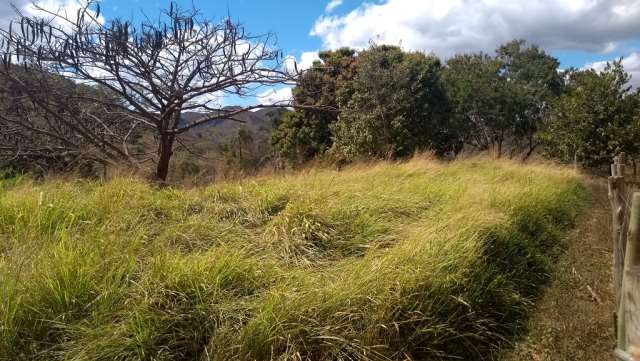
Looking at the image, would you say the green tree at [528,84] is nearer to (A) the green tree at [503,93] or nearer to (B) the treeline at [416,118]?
(A) the green tree at [503,93]

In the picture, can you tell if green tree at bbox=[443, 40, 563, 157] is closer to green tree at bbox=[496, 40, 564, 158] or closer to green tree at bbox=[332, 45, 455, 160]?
green tree at bbox=[496, 40, 564, 158]

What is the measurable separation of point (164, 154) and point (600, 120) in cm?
1602

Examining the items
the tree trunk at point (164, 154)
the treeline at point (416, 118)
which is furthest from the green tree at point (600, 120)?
the tree trunk at point (164, 154)

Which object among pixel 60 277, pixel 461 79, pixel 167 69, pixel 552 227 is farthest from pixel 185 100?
pixel 461 79

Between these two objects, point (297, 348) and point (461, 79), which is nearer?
point (297, 348)

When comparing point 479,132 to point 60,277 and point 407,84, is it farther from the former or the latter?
point 60,277

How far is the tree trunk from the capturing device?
6.27m

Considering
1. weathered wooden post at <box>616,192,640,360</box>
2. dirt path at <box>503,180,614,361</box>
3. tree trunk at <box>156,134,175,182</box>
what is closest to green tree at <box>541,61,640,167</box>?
dirt path at <box>503,180,614,361</box>

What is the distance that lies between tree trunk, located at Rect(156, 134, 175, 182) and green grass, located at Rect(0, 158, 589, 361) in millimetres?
781

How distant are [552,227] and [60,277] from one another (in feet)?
21.4

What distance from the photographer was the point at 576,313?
14.9 feet

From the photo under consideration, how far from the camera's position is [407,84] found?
16.3 meters

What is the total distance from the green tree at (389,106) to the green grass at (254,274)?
945 centimetres

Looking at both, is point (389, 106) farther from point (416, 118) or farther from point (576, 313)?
point (576, 313)
